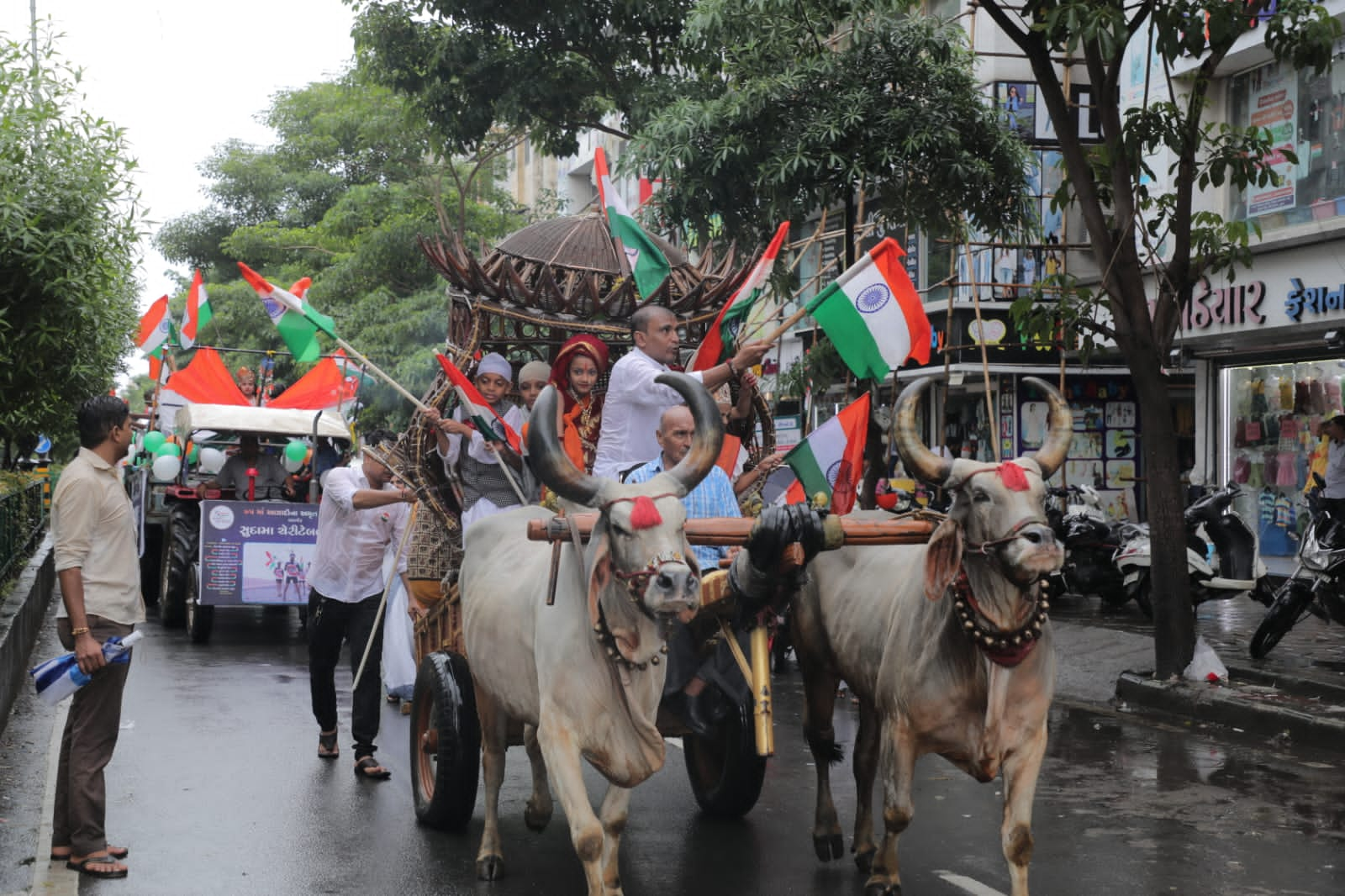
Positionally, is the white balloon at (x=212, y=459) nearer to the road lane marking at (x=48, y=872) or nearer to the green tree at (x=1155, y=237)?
the road lane marking at (x=48, y=872)

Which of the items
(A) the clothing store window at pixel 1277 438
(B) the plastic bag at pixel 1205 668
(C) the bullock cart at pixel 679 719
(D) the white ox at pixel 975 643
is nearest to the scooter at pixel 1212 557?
(B) the plastic bag at pixel 1205 668

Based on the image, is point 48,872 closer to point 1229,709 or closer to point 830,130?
point 1229,709

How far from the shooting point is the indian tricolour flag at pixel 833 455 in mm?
7301

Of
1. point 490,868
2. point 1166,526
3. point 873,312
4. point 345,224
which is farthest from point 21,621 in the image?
point 345,224

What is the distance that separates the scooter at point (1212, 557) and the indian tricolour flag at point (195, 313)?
10109mm

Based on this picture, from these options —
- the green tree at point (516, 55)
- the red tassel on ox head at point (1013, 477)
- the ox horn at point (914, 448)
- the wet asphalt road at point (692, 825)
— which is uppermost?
the green tree at point (516, 55)

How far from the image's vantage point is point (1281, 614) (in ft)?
38.7

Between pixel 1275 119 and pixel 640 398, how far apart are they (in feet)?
44.2

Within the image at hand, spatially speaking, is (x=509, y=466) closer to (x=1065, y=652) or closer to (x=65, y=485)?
(x=65, y=485)

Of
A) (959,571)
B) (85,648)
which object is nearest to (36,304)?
(85,648)

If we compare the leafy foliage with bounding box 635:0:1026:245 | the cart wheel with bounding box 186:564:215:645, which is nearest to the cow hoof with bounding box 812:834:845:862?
the leafy foliage with bounding box 635:0:1026:245

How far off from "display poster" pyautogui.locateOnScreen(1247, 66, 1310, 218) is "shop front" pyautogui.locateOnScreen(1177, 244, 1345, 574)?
79cm

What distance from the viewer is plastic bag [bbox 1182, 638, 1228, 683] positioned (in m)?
10.9

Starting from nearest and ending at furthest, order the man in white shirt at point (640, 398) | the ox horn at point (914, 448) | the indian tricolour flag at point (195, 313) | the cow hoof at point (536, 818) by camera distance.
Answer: the ox horn at point (914, 448)
the man in white shirt at point (640, 398)
the cow hoof at point (536, 818)
the indian tricolour flag at point (195, 313)
